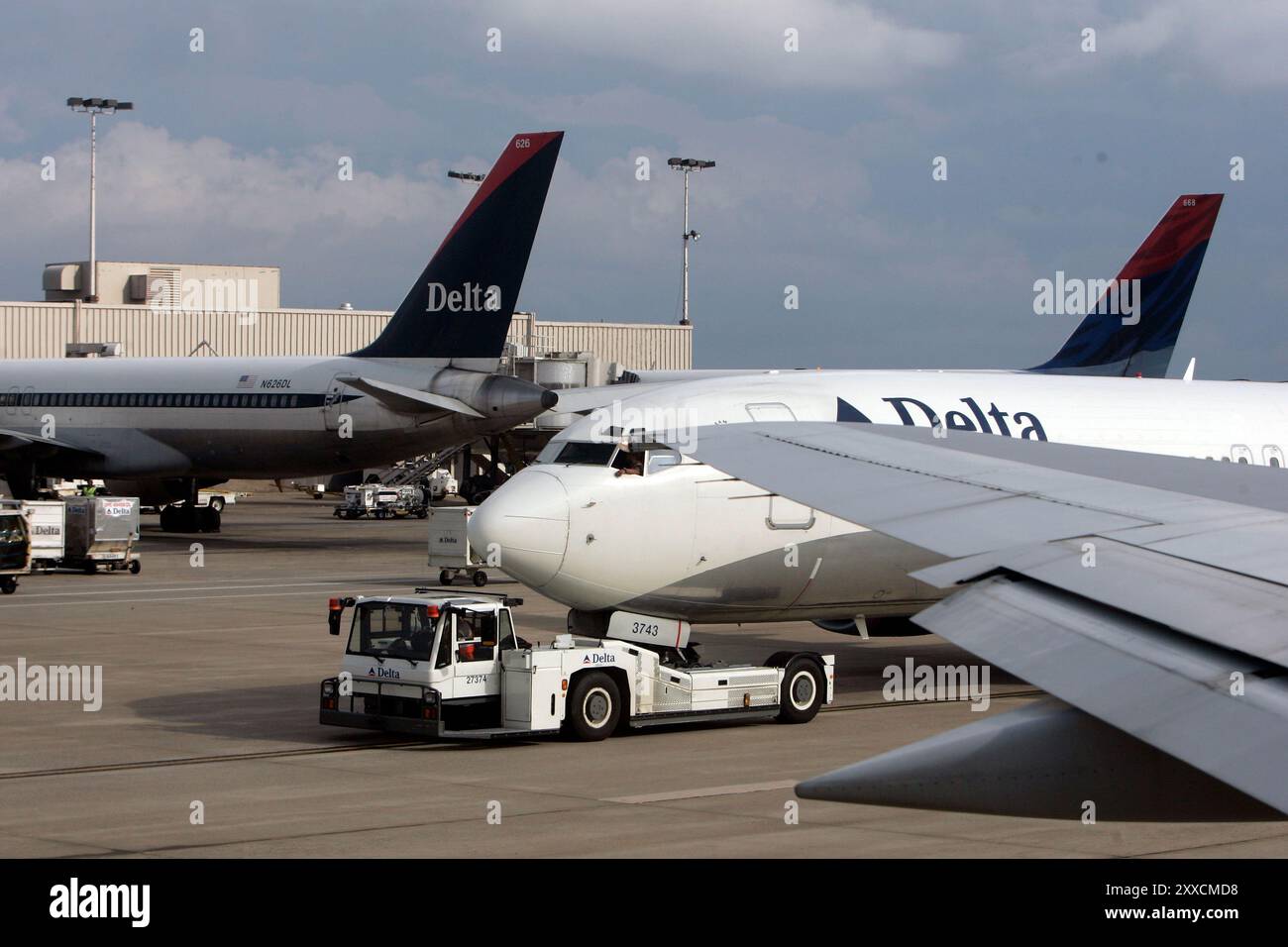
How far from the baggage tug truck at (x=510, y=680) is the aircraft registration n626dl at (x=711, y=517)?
1.98ft

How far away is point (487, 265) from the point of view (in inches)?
Result: 1734

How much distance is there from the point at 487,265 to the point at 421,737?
1137 inches

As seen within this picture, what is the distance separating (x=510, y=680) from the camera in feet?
53.2

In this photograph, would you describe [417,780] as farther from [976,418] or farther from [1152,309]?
[1152,309]

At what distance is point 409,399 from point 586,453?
25938 millimetres

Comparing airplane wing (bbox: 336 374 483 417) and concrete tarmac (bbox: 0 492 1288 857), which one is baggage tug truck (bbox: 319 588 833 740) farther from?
airplane wing (bbox: 336 374 483 417)

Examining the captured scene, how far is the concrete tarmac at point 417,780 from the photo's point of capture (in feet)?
37.3

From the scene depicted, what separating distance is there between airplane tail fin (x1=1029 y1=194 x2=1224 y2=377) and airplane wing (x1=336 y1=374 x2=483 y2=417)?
1709cm

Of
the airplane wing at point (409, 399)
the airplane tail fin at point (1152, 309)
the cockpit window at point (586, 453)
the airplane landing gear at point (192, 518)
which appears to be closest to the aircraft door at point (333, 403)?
the airplane wing at point (409, 399)

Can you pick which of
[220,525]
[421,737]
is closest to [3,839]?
[421,737]
